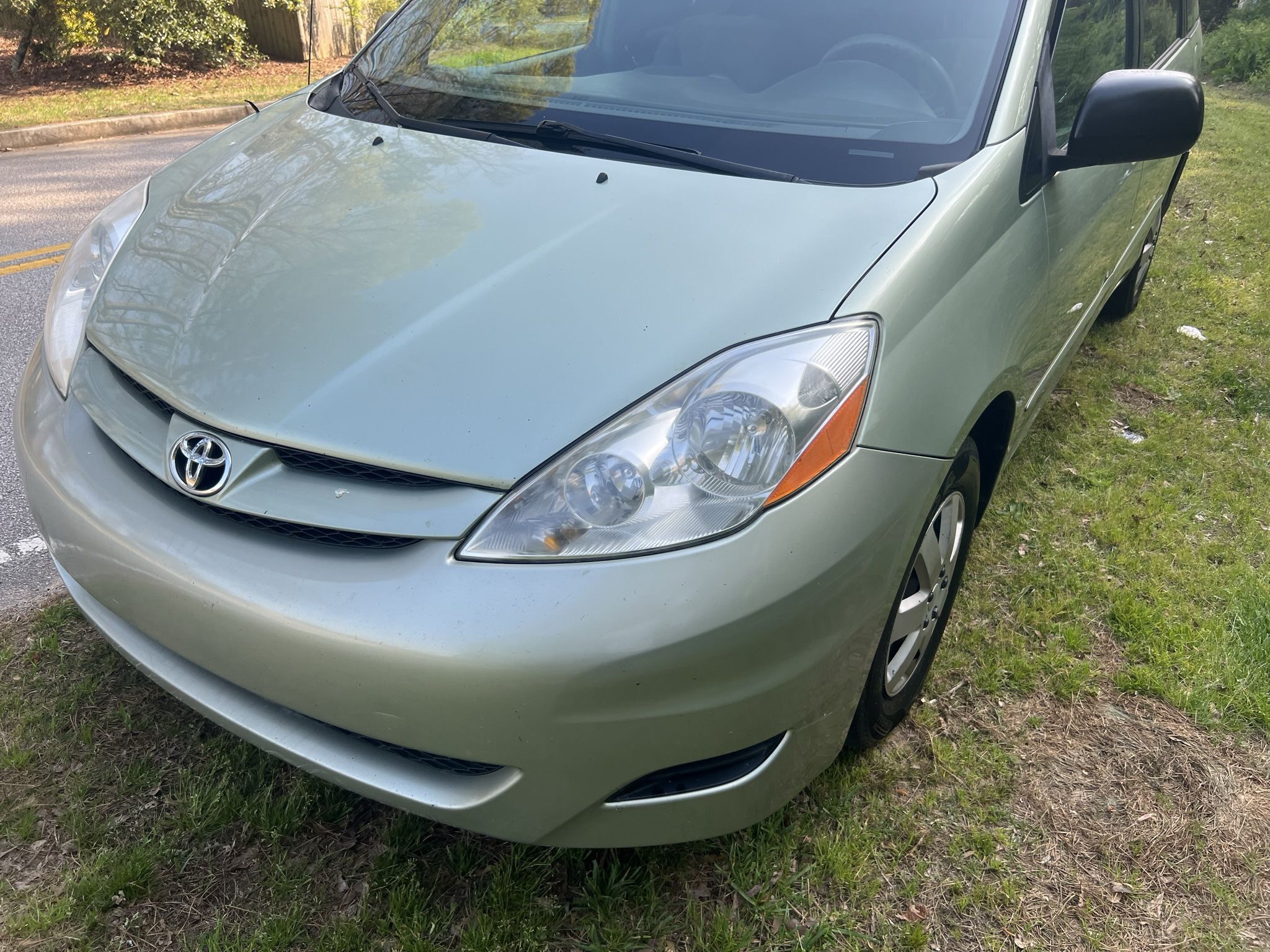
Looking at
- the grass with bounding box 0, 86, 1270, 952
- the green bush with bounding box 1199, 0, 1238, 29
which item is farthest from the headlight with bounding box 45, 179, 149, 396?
the green bush with bounding box 1199, 0, 1238, 29

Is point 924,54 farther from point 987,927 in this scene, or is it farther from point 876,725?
point 987,927

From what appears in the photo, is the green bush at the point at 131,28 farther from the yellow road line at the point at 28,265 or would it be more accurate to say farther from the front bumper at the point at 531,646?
the front bumper at the point at 531,646

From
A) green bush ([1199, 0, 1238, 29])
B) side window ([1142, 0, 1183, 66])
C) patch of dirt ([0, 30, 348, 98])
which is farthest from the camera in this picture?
green bush ([1199, 0, 1238, 29])

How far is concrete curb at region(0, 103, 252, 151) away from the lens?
793 cm

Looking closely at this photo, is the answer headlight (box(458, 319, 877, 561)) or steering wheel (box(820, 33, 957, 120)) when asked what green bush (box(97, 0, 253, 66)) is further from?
headlight (box(458, 319, 877, 561))

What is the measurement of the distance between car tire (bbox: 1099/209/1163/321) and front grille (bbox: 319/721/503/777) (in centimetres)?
386

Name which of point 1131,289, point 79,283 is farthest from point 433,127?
point 1131,289

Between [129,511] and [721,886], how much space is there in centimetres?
128

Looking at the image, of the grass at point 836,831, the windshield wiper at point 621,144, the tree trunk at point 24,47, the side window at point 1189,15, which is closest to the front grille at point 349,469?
the grass at point 836,831

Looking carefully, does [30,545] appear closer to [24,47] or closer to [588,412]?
[588,412]

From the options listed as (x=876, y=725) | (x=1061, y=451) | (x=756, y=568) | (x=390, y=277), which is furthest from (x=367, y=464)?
(x=1061, y=451)

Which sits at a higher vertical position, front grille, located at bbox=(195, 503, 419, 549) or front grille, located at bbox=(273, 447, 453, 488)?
front grille, located at bbox=(273, 447, 453, 488)

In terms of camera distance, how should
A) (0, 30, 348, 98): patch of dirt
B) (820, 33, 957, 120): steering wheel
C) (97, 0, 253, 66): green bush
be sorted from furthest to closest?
(97, 0, 253, 66): green bush, (0, 30, 348, 98): patch of dirt, (820, 33, 957, 120): steering wheel

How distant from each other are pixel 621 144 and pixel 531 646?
1233 millimetres
